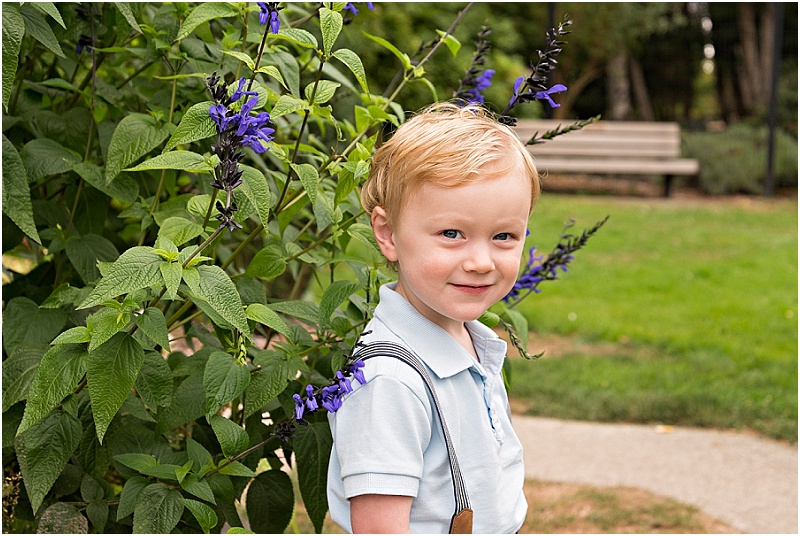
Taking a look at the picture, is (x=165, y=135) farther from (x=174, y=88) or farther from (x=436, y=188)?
(x=436, y=188)

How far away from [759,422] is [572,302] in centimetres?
238

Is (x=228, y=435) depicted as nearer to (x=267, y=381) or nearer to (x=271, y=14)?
(x=267, y=381)

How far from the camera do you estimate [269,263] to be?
1805 mm

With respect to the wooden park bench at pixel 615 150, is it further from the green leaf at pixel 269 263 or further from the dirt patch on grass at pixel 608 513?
the green leaf at pixel 269 263

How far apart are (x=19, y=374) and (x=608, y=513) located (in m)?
2.29

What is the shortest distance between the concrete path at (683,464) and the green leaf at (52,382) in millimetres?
2545

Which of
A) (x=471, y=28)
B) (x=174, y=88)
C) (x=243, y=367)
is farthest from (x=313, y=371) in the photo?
(x=471, y=28)

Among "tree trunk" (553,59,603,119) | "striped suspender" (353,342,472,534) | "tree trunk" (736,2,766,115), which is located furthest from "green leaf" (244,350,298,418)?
"tree trunk" (553,59,603,119)

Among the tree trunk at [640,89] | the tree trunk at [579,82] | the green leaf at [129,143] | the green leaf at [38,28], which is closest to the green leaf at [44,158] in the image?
the green leaf at [129,143]

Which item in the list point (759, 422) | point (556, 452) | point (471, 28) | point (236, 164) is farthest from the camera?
point (471, 28)

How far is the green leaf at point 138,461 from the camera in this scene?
5.74 ft

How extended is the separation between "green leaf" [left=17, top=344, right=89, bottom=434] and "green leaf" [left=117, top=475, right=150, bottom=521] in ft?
0.76

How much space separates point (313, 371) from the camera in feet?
6.42

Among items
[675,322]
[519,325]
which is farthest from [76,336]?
[675,322]
